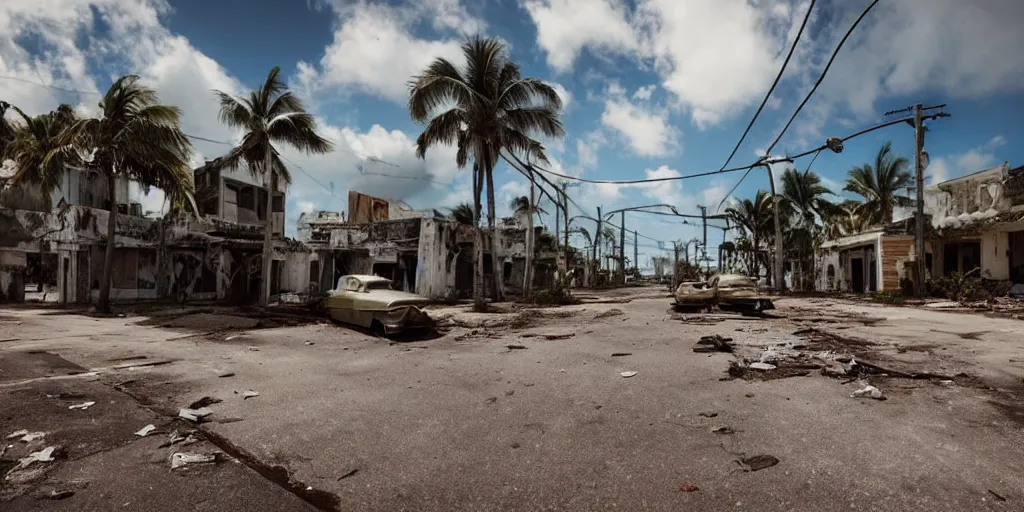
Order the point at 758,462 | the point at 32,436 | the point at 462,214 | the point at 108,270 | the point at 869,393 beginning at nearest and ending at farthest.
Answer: the point at 758,462 → the point at 32,436 → the point at 869,393 → the point at 108,270 → the point at 462,214

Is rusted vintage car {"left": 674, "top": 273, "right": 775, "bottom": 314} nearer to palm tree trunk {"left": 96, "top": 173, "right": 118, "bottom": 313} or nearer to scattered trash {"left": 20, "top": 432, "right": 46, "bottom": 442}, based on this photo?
scattered trash {"left": 20, "top": 432, "right": 46, "bottom": 442}

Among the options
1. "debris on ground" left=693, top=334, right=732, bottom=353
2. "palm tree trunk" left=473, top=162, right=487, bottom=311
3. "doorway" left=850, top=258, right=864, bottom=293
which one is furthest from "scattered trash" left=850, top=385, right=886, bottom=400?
"doorway" left=850, top=258, right=864, bottom=293

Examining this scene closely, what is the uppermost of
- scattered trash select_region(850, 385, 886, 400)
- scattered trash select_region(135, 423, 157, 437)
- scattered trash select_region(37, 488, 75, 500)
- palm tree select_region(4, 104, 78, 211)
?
palm tree select_region(4, 104, 78, 211)

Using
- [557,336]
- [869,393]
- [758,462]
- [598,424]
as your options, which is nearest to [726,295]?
[557,336]

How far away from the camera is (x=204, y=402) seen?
5.59 m

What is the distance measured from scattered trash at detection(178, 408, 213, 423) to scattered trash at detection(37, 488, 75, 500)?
5.12 ft

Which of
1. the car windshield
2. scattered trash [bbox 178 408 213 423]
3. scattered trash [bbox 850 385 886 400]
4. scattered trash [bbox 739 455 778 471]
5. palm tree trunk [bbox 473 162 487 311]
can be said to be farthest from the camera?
palm tree trunk [bbox 473 162 487 311]

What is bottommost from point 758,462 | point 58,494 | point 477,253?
point 58,494

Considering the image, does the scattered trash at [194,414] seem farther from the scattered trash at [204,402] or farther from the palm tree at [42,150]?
the palm tree at [42,150]

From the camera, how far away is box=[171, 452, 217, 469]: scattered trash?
150 inches

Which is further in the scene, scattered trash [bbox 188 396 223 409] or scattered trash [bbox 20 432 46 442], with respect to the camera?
scattered trash [bbox 188 396 223 409]

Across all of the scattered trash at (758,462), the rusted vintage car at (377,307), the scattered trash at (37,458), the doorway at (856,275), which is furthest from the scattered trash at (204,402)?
the doorway at (856,275)

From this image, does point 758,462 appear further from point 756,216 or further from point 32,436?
point 756,216

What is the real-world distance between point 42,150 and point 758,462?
78.2 ft
